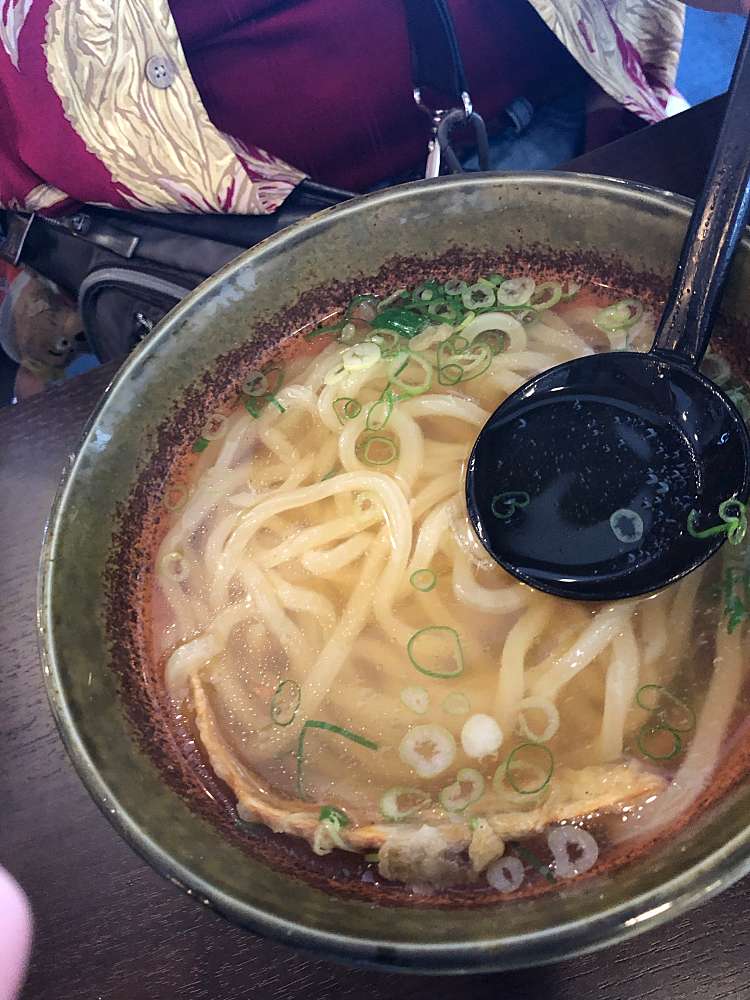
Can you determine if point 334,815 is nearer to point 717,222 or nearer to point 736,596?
point 736,596

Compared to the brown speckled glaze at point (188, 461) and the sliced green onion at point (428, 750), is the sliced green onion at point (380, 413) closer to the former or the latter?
the brown speckled glaze at point (188, 461)

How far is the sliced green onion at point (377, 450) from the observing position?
51.0 inches

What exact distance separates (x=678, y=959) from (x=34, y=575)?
1308mm

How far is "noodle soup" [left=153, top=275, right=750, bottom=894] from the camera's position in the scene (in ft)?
3.18

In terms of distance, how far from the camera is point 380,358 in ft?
4.45

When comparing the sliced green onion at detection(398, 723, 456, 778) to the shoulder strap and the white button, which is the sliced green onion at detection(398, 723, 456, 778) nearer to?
the shoulder strap

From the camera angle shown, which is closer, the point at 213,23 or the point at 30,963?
the point at 30,963

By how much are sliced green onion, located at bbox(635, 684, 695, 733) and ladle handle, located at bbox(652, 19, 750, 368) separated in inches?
20.7

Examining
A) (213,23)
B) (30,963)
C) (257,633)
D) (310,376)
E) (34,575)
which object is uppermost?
(213,23)

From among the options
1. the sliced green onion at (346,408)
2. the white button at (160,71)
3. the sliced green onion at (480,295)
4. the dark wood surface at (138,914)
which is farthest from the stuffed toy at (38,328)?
the sliced green onion at (480,295)

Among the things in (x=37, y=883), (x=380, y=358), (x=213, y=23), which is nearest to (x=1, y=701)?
(x=37, y=883)

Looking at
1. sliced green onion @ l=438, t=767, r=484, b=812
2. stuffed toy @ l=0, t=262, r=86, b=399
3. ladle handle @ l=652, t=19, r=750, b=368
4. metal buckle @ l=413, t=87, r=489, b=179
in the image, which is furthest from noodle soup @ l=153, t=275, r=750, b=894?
stuffed toy @ l=0, t=262, r=86, b=399

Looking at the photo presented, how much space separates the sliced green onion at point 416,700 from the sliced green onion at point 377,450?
414 millimetres

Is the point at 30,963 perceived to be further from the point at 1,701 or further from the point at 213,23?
the point at 213,23
